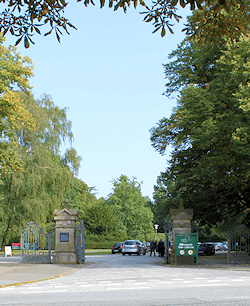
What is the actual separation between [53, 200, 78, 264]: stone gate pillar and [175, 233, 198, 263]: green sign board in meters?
5.47

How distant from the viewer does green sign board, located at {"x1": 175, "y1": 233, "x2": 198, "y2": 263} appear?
21750mm

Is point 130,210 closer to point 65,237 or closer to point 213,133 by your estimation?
point 65,237

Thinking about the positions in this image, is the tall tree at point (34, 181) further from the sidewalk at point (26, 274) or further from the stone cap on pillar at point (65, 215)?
the sidewalk at point (26, 274)

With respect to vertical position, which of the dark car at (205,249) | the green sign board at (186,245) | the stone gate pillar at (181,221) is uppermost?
the stone gate pillar at (181,221)

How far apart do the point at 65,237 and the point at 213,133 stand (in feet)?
30.8

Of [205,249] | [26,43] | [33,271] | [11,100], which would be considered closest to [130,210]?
[205,249]

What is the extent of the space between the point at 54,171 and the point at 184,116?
19264mm

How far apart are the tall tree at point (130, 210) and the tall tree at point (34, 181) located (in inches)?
1556

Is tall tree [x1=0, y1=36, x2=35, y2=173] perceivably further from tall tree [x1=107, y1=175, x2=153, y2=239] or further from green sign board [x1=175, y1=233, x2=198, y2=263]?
tall tree [x1=107, y1=175, x2=153, y2=239]

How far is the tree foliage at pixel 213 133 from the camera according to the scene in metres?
21.4

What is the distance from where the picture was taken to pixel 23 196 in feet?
127

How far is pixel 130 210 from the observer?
8094 cm

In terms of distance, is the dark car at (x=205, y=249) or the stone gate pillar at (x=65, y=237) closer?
the stone gate pillar at (x=65, y=237)

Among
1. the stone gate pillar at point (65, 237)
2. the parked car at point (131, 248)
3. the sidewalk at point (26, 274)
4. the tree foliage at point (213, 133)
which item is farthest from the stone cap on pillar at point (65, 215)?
the parked car at point (131, 248)
